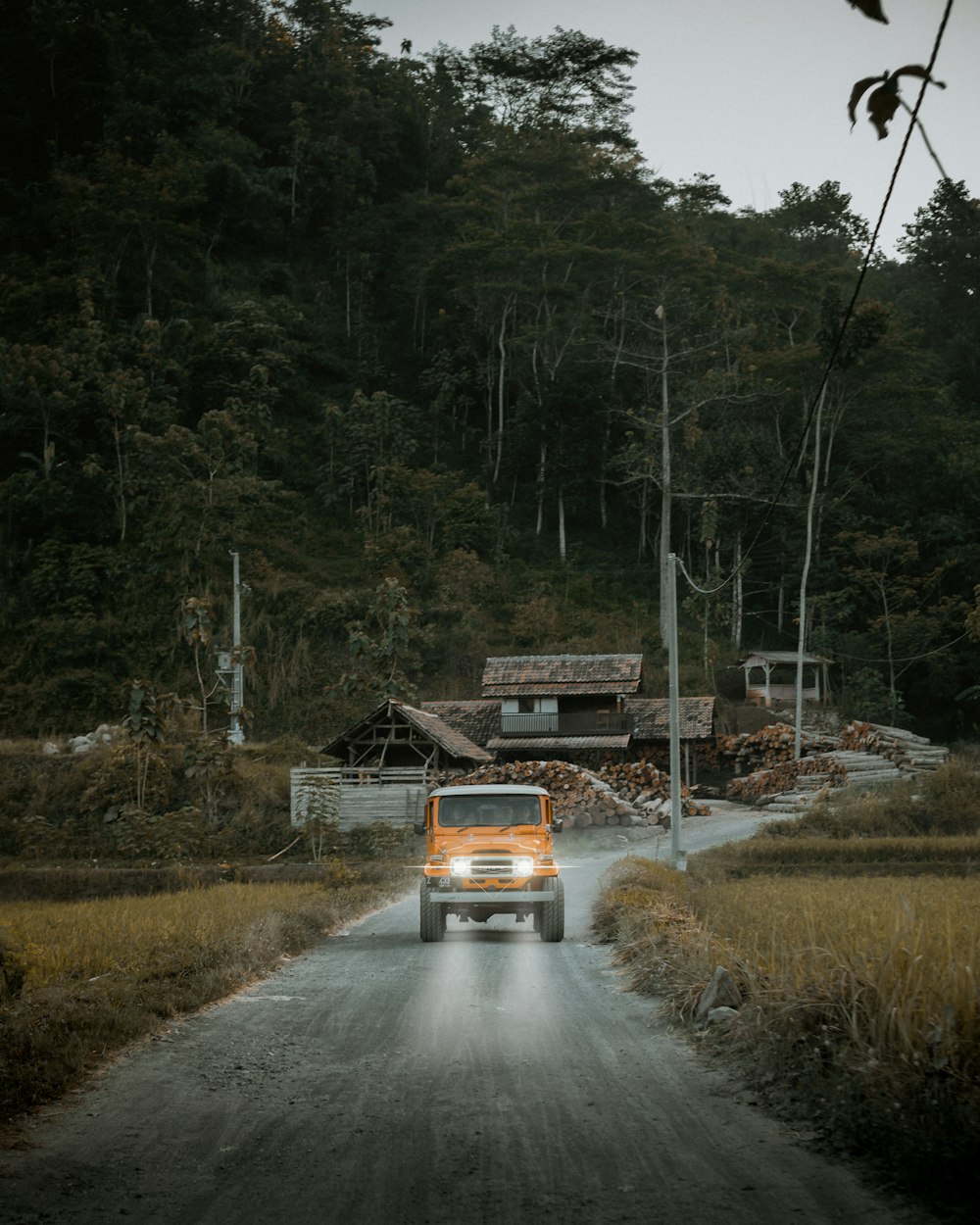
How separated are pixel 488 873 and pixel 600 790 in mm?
29833

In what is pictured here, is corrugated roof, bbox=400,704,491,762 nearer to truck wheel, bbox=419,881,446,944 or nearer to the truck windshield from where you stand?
the truck windshield

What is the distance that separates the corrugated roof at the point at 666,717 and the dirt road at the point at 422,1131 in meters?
41.6

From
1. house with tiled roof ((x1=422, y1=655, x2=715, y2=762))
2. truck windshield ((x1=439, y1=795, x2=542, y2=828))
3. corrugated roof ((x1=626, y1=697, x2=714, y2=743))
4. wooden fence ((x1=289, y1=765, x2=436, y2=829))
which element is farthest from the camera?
house with tiled roof ((x1=422, y1=655, x2=715, y2=762))

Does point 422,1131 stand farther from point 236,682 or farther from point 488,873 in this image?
point 236,682

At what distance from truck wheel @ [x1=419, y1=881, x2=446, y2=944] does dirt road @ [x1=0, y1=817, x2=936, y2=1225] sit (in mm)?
4838

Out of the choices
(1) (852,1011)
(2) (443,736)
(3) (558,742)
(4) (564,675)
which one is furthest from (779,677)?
(1) (852,1011)

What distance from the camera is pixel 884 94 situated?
14.9 feet

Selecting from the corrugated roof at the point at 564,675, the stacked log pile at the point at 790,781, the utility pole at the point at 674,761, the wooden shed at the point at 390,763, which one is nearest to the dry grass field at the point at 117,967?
the utility pole at the point at 674,761

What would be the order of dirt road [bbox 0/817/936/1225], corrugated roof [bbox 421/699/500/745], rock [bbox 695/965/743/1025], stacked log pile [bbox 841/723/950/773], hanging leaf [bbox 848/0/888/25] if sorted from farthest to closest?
corrugated roof [bbox 421/699/500/745]
stacked log pile [bbox 841/723/950/773]
rock [bbox 695/965/743/1025]
dirt road [bbox 0/817/936/1225]
hanging leaf [bbox 848/0/888/25]

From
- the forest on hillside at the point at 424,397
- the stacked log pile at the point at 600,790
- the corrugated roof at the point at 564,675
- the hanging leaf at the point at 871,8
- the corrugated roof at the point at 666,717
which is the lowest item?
the stacked log pile at the point at 600,790

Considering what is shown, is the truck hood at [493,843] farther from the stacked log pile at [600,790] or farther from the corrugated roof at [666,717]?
the corrugated roof at [666,717]

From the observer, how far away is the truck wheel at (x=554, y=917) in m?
17.6

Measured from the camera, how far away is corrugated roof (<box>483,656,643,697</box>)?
5541 cm

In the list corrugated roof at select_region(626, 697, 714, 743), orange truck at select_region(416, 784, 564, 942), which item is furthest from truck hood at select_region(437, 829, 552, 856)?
corrugated roof at select_region(626, 697, 714, 743)
